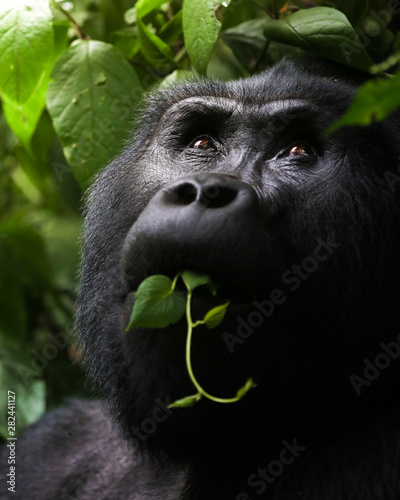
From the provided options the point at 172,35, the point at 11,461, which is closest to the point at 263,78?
the point at 172,35

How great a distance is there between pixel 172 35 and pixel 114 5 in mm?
821

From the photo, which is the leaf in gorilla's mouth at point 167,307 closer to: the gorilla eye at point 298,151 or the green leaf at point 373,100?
the gorilla eye at point 298,151

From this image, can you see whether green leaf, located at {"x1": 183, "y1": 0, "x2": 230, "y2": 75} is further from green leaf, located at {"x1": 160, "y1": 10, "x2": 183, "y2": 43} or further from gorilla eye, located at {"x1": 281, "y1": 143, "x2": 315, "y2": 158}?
gorilla eye, located at {"x1": 281, "y1": 143, "x2": 315, "y2": 158}

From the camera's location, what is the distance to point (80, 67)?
3066mm

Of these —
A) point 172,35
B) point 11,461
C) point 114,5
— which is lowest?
point 11,461

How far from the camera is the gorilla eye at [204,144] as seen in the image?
2.48 meters

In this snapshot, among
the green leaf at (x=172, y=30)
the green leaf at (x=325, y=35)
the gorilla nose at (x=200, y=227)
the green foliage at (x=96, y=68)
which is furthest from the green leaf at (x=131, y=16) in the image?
the gorilla nose at (x=200, y=227)

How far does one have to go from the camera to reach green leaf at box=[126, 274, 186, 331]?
6.29ft

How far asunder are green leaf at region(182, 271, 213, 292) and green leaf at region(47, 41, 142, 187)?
1.26 m

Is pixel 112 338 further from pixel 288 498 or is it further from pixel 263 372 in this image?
pixel 288 498

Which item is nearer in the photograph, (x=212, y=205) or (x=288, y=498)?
(x=212, y=205)

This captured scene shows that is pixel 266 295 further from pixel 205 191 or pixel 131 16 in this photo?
pixel 131 16

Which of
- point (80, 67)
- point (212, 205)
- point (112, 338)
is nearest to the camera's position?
point (212, 205)

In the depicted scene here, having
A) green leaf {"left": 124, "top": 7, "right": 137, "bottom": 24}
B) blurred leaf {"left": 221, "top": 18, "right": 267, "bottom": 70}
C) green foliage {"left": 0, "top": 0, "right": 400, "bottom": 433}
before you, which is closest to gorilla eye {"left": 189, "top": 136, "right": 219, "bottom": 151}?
green foliage {"left": 0, "top": 0, "right": 400, "bottom": 433}
